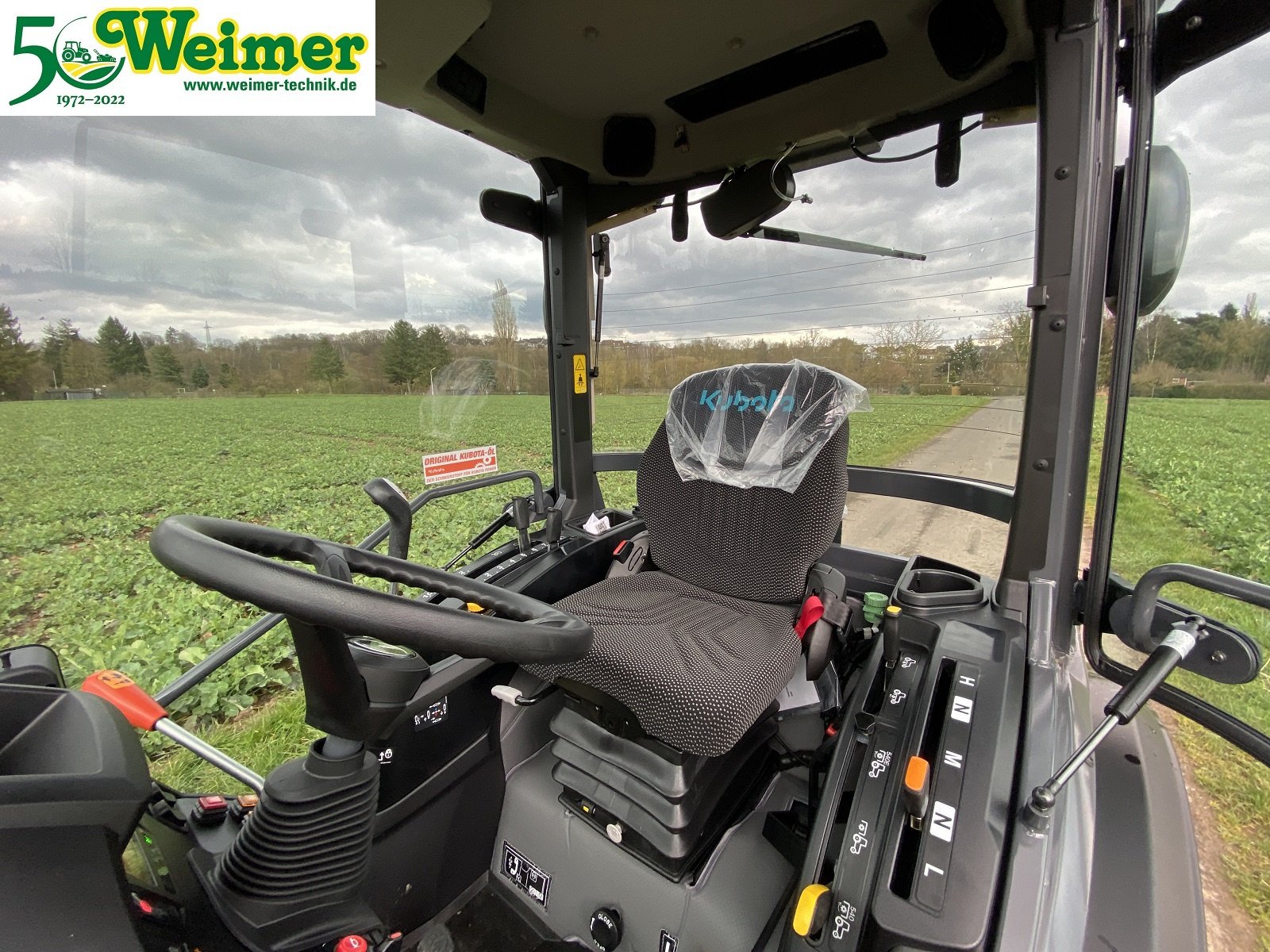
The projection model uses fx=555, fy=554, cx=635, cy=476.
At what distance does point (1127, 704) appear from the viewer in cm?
75

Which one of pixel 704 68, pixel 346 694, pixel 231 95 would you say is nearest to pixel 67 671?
pixel 346 694

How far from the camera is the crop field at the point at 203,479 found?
1451 millimetres

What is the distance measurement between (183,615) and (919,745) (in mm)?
2855

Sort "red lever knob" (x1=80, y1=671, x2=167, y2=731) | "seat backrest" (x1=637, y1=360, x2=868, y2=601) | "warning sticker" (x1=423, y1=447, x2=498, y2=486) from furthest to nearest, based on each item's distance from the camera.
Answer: "warning sticker" (x1=423, y1=447, x2=498, y2=486) < "seat backrest" (x1=637, y1=360, x2=868, y2=601) < "red lever knob" (x1=80, y1=671, x2=167, y2=731)

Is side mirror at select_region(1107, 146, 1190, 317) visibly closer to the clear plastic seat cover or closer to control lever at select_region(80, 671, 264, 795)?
the clear plastic seat cover

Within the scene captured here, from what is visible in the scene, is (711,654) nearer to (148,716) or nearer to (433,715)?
(433,715)

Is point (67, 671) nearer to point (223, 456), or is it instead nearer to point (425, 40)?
point (223, 456)

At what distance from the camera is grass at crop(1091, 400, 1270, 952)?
3.41ft

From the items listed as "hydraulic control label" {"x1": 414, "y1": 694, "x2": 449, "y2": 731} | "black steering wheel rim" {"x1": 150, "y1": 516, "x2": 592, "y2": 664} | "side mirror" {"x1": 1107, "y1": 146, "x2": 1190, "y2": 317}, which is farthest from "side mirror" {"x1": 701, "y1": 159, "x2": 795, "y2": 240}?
"hydraulic control label" {"x1": 414, "y1": 694, "x2": 449, "y2": 731}

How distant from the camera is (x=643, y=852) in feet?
4.06

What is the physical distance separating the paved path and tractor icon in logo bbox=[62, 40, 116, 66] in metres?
2.00

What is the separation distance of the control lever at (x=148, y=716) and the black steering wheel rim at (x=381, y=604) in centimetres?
52

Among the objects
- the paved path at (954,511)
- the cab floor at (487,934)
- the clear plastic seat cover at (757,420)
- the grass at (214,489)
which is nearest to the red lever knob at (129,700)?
the grass at (214,489)

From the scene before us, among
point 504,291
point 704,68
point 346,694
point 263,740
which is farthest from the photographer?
point 263,740
